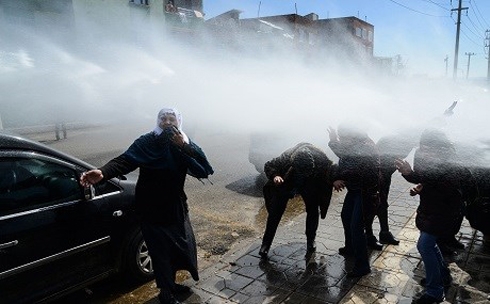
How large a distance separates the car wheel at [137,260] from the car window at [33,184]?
0.80m

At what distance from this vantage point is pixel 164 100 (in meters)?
15.9

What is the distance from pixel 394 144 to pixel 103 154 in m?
10.3

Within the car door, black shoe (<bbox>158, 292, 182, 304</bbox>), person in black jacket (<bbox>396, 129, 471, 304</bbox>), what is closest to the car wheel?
the car door

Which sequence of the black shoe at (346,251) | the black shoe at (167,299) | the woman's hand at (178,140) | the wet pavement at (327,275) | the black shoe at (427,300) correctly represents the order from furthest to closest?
the black shoe at (346,251), the wet pavement at (327,275), the black shoe at (167,299), the black shoe at (427,300), the woman's hand at (178,140)

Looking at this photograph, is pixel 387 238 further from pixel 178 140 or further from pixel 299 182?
pixel 178 140

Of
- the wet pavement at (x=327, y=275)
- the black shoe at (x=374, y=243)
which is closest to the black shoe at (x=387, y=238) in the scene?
the wet pavement at (x=327, y=275)

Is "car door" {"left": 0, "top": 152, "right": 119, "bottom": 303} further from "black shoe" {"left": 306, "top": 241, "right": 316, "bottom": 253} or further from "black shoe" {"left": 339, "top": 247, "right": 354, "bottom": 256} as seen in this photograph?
"black shoe" {"left": 339, "top": 247, "right": 354, "bottom": 256}

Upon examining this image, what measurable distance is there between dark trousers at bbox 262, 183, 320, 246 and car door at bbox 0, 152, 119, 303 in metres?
2.01

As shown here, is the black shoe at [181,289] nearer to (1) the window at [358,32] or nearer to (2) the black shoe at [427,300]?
(2) the black shoe at [427,300]

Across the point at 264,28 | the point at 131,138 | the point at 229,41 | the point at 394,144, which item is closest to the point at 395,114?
the point at 394,144

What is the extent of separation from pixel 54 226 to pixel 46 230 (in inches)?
3.1

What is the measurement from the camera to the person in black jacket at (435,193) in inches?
131

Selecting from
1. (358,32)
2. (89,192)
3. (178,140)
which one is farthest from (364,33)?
(89,192)

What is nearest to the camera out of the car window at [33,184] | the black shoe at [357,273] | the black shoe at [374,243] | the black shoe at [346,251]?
the car window at [33,184]
